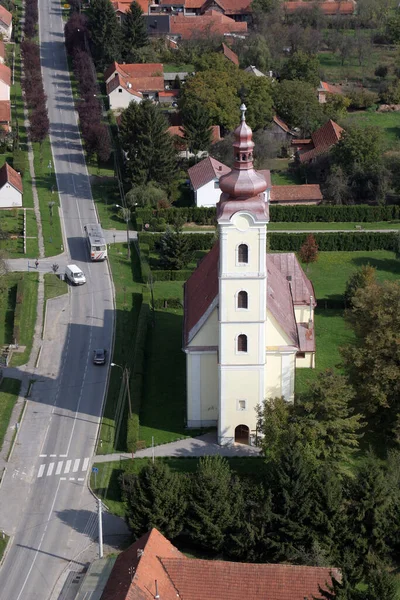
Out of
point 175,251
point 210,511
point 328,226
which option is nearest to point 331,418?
point 210,511

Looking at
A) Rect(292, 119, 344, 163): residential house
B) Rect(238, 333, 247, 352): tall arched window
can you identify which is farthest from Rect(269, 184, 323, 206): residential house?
Rect(238, 333, 247, 352): tall arched window

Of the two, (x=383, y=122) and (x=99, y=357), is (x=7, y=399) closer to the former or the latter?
(x=99, y=357)

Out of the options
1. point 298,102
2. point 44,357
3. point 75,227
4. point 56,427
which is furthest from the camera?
point 298,102

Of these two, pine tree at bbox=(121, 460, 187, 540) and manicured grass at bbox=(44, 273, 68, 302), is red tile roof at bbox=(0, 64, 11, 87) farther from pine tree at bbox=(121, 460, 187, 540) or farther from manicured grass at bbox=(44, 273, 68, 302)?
pine tree at bbox=(121, 460, 187, 540)

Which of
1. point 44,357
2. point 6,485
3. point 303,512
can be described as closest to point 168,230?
point 44,357

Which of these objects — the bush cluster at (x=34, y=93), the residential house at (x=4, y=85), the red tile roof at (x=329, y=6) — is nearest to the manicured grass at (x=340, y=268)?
the bush cluster at (x=34, y=93)

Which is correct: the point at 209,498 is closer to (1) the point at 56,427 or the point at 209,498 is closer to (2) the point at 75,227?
(1) the point at 56,427
